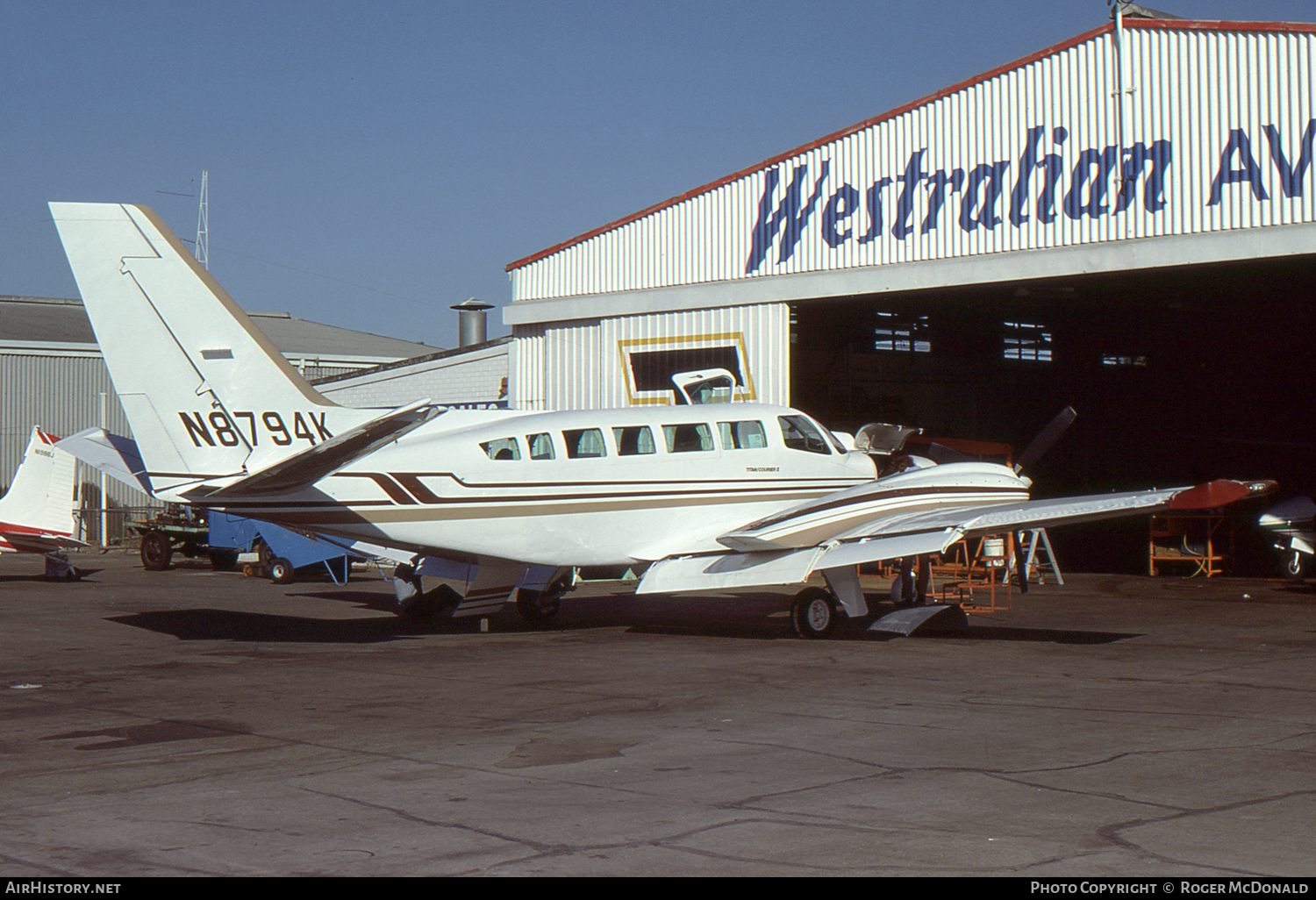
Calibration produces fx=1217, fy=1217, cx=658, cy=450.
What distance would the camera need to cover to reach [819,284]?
2386 centimetres

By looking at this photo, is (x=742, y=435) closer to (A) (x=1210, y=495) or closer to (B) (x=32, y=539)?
(A) (x=1210, y=495)

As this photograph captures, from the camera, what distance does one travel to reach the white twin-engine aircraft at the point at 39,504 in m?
24.8

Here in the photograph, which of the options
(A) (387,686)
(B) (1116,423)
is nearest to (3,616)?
(A) (387,686)

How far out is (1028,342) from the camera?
36062 millimetres

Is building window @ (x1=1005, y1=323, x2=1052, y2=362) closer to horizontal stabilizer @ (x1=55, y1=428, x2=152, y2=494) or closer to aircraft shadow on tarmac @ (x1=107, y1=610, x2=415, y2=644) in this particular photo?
aircraft shadow on tarmac @ (x1=107, y1=610, x2=415, y2=644)

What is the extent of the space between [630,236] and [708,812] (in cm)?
2093

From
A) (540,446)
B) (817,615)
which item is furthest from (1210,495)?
(540,446)

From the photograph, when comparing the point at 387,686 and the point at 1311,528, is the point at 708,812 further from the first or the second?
the point at 1311,528

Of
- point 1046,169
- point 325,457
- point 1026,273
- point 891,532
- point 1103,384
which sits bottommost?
point 891,532

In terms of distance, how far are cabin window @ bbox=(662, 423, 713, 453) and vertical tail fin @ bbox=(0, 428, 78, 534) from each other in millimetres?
14342

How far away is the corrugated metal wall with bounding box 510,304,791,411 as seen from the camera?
24594 mm

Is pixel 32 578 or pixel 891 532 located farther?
pixel 32 578

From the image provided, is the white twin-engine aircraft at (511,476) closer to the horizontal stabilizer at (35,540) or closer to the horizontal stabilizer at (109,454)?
the horizontal stabilizer at (109,454)

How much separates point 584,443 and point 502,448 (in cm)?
117
